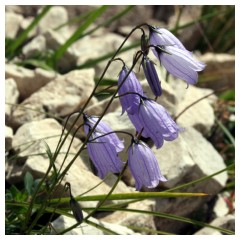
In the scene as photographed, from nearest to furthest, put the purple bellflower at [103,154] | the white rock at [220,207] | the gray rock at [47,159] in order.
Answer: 1. the purple bellflower at [103,154]
2. the gray rock at [47,159]
3. the white rock at [220,207]

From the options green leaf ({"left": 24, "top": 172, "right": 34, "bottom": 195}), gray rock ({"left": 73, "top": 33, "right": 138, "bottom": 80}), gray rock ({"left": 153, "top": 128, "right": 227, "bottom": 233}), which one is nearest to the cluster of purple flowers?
green leaf ({"left": 24, "top": 172, "right": 34, "bottom": 195})

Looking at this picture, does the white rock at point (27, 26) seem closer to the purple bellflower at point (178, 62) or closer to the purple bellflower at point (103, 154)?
the purple bellflower at point (103, 154)

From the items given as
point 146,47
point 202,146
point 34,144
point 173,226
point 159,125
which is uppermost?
point 146,47

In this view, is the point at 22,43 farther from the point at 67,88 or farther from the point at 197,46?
the point at 197,46

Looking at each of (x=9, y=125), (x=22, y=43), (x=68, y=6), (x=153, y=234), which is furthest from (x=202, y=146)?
(x=68, y=6)

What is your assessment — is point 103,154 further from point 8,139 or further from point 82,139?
point 82,139

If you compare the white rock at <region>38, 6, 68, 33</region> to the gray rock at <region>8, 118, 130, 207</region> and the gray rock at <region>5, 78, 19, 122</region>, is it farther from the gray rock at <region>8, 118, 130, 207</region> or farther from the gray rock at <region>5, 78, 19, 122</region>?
the gray rock at <region>8, 118, 130, 207</region>

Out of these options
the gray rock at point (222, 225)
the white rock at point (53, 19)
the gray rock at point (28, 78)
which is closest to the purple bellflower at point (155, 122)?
the gray rock at point (222, 225)
